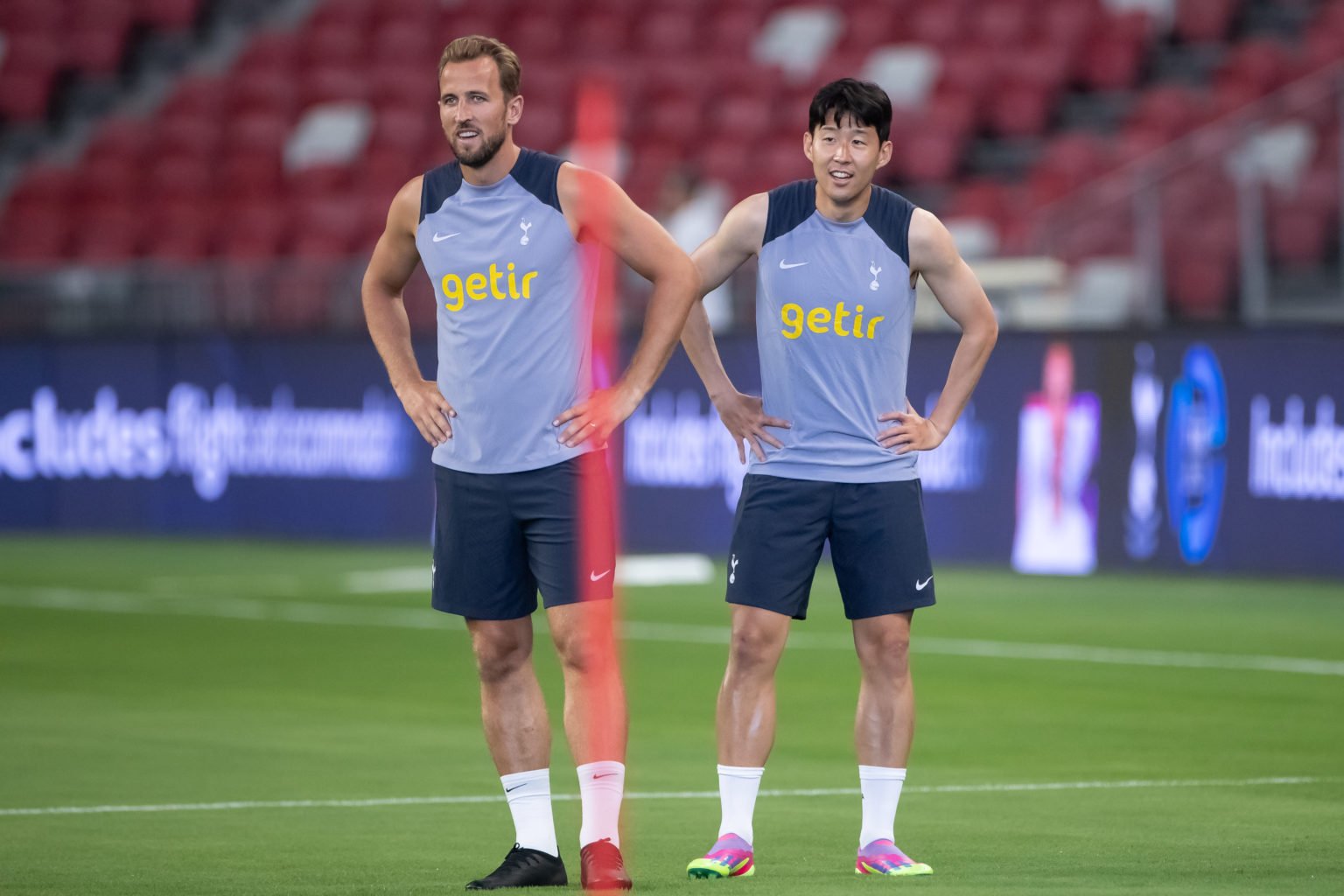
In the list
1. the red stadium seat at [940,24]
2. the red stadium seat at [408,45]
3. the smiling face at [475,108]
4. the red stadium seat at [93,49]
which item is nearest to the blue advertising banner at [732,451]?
the red stadium seat at [940,24]

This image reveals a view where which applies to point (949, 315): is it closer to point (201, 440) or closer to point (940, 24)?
point (201, 440)

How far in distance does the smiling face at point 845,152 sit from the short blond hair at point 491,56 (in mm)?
883

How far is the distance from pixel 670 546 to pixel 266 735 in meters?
9.73

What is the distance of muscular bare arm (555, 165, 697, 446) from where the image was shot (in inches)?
259

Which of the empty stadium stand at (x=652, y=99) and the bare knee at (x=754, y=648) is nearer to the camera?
the bare knee at (x=754, y=648)

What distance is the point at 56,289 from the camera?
Answer: 22031 millimetres

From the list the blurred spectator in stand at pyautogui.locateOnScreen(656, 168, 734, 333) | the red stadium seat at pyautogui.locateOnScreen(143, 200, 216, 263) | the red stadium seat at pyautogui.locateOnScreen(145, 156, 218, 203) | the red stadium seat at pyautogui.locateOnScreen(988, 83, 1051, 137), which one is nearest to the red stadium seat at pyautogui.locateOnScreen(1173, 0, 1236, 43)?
the red stadium seat at pyautogui.locateOnScreen(988, 83, 1051, 137)

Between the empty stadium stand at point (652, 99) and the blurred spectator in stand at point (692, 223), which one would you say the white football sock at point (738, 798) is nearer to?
the empty stadium stand at point (652, 99)

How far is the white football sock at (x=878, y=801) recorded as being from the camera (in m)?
6.91

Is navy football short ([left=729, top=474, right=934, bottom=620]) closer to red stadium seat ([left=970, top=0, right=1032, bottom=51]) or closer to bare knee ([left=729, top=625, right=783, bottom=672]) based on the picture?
bare knee ([left=729, top=625, right=783, bottom=672])

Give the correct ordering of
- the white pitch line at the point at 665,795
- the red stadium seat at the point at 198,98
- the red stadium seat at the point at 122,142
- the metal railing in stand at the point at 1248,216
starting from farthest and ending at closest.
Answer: the red stadium seat at the point at 198,98 < the red stadium seat at the point at 122,142 < the metal railing in stand at the point at 1248,216 < the white pitch line at the point at 665,795

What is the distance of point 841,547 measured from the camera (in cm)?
701

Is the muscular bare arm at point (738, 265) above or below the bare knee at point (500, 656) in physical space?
above

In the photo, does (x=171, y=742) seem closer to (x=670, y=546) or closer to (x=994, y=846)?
(x=994, y=846)
